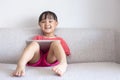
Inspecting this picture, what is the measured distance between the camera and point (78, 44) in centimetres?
191

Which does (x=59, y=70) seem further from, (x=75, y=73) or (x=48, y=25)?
(x=48, y=25)

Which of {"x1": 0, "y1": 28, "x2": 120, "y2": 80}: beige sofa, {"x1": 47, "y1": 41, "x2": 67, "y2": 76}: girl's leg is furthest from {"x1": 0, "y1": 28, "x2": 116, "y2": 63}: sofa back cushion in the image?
{"x1": 47, "y1": 41, "x2": 67, "y2": 76}: girl's leg

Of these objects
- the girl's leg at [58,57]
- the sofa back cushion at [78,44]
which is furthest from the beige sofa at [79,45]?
the girl's leg at [58,57]

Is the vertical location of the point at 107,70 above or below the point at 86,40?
below

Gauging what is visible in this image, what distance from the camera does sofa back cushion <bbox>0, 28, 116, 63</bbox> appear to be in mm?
1871

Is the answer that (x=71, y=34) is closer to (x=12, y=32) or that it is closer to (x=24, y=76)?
(x=12, y=32)

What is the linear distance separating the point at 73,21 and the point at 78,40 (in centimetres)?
32

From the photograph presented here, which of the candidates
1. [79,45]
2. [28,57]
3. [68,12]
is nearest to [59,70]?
[28,57]

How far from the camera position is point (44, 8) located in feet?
7.12

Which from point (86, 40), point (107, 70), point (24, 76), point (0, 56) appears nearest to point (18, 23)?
point (0, 56)

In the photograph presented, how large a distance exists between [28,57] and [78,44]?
52cm

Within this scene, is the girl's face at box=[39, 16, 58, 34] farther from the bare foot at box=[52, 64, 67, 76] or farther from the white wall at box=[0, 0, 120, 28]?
the bare foot at box=[52, 64, 67, 76]

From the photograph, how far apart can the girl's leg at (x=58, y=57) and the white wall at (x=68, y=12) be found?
55 cm

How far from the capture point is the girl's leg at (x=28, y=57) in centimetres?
144
